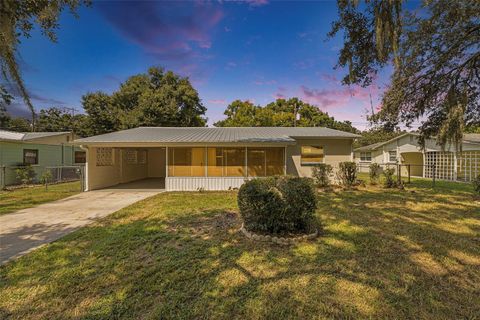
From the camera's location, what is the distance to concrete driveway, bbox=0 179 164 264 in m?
4.35

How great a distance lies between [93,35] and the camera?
9219 mm

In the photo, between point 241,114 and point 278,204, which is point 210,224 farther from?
point 241,114

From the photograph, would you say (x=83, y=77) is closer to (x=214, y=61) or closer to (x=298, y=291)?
(x=214, y=61)

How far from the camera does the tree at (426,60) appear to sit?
5.78 metres

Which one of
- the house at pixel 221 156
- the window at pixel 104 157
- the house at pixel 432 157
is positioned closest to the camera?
the house at pixel 221 156

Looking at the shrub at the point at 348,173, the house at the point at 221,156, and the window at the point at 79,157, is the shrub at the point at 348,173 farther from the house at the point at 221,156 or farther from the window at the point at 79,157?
the window at the point at 79,157

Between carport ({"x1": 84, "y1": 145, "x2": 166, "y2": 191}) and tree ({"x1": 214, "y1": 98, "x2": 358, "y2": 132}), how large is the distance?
1359cm

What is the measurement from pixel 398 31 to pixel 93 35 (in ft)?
35.7

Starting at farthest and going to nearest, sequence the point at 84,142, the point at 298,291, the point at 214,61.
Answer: the point at 214,61
the point at 84,142
the point at 298,291

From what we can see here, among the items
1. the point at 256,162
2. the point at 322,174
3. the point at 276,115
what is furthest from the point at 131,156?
the point at 276,115

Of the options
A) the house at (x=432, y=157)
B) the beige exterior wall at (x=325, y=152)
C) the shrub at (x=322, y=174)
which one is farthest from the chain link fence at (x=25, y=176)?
the house at (x=432, y=157)

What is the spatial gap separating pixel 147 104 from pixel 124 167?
953 centimetres

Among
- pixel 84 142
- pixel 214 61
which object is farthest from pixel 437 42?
pixel 84 142

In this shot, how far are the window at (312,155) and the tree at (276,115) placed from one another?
16.0 metres
